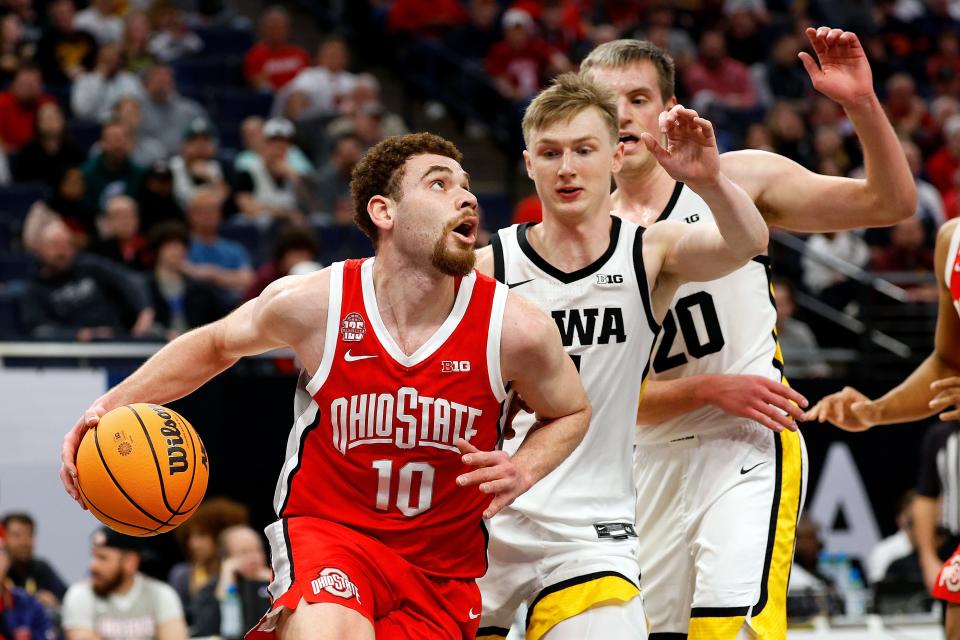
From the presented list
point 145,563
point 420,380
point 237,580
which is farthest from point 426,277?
point 145,563

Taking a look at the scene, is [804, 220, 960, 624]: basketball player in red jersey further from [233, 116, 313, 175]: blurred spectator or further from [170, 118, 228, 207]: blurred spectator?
[233, 116, 313, 175]: blurred spectator

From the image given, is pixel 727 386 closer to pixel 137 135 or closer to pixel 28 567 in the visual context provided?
pixel 28 567

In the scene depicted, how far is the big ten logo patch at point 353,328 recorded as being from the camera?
4746 mm

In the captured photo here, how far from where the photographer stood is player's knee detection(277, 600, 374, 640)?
4.35 m

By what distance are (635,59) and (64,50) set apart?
35.2 ft

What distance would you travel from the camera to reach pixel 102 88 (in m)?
14.5

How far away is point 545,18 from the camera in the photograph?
17.8m

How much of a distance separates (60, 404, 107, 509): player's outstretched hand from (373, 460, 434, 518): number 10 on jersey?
0.98m

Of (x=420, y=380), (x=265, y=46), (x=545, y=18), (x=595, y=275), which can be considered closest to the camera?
(x=420, y=380)

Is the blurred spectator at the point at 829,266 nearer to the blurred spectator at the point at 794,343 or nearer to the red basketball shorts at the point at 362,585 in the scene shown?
the blurred spectator at the point at 794,343

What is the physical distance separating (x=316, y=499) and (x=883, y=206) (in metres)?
2.33

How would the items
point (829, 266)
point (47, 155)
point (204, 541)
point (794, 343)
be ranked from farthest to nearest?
point (829, 266), point (47, 155), point (794, 343), point (204, 541)

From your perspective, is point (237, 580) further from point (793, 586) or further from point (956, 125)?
point (956, 125)

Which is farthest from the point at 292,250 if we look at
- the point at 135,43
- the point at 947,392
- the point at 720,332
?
the point at 947,392
